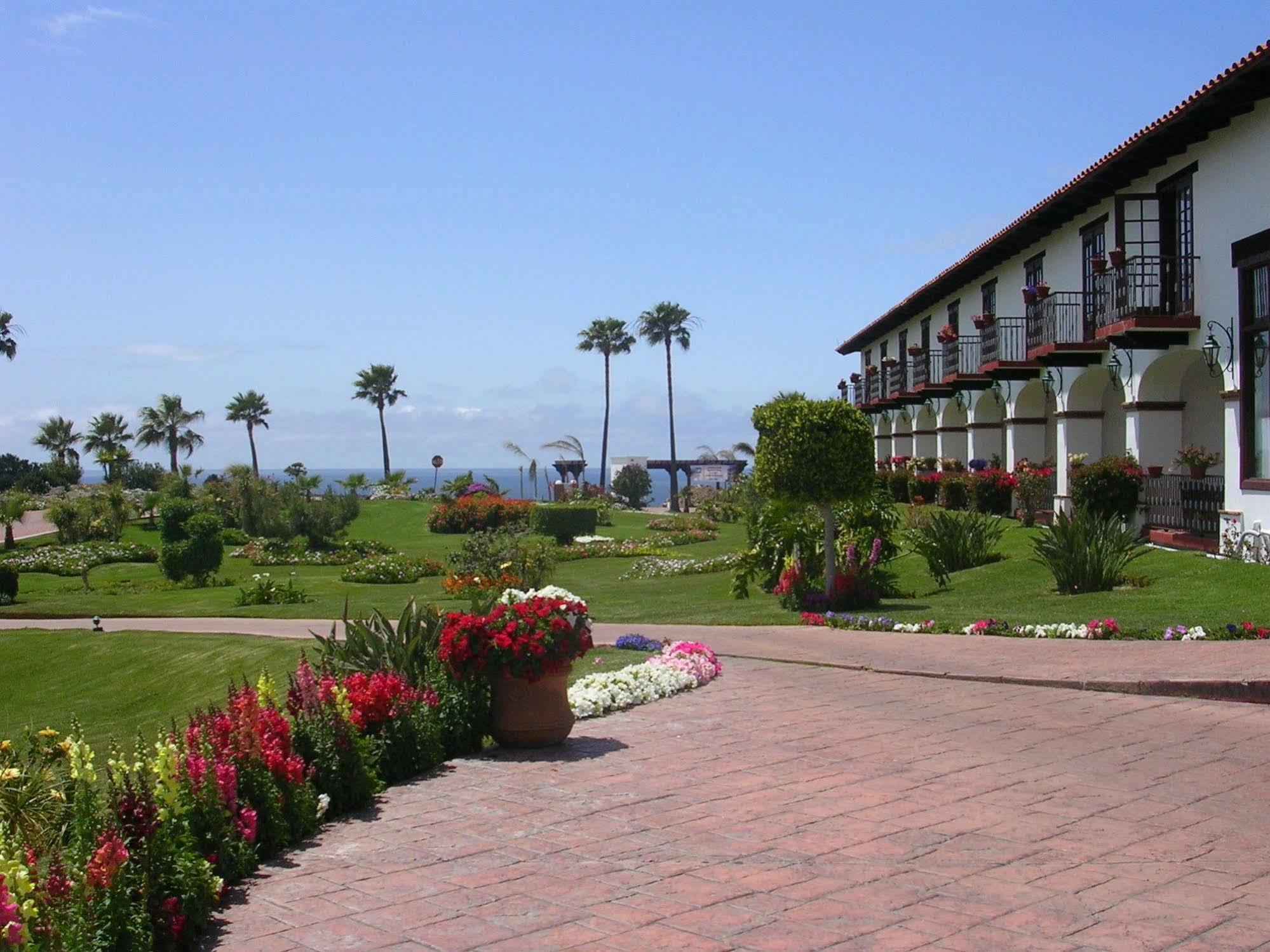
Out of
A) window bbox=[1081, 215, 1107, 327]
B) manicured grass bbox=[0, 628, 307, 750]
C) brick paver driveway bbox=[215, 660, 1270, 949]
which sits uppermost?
window bbox=[1081, 215, 1107, 327]

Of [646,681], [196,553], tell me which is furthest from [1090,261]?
[196,553]

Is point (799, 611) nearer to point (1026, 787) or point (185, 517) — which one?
point (1026, 787)

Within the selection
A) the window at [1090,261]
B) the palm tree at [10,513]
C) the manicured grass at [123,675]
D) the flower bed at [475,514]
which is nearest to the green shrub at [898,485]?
the window at [1090,261]

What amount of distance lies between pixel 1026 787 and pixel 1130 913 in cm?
198

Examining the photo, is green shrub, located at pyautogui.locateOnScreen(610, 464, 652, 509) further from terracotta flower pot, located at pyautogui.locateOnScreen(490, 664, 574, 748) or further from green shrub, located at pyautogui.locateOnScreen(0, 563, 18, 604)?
terracotta flower pot, located at pyautogui.locateOnScreen(490, 664, 574, 748)

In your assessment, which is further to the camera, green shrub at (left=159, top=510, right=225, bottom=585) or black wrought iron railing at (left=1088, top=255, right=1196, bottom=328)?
green shrub at (left=159, top=510, right=225, bottom=585)

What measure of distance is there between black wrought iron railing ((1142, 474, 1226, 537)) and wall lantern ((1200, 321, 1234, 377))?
68.9 inches

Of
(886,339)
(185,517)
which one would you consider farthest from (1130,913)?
(886,339)

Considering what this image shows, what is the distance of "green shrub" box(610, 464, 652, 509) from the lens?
6144 centimetres

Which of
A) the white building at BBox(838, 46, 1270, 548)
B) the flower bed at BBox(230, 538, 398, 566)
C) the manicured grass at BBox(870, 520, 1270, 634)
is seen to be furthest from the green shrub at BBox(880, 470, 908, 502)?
the flower bed at BBox(230, 538, 398, 566)

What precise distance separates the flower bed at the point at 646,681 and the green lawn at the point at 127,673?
741mm

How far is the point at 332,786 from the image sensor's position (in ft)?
21.4

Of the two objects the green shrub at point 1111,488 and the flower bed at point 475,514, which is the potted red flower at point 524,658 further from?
the flower bed at point 475,514

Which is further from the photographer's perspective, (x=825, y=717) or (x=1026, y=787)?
(x=825, y=717)
